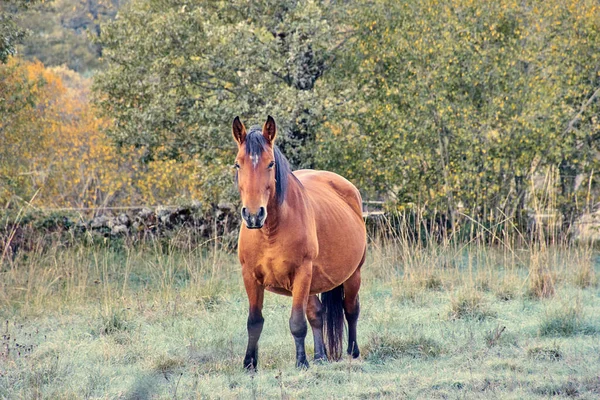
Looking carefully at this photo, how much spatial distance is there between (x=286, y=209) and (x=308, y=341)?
183 cm

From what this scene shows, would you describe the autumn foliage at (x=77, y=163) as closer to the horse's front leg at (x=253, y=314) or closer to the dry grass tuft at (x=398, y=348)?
the dry grass tuft at (x=398, y=348)

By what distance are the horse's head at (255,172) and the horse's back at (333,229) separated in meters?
0.80

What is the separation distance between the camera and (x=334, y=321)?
6.08m

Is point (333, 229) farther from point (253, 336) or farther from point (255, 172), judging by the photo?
point (255, 172)

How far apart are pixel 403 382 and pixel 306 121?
7795mm

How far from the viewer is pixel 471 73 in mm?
12195

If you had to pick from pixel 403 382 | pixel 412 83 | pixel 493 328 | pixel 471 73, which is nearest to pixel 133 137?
pixel 412 83

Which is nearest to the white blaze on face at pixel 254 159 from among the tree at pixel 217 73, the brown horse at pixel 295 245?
the brown horse at pixel 295 245

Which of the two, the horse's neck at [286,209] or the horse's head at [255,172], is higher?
the horse's head at [255,172]

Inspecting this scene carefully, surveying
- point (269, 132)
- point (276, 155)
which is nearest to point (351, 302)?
point (276, 155)

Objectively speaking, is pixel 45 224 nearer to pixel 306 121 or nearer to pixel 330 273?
pixel 306 121

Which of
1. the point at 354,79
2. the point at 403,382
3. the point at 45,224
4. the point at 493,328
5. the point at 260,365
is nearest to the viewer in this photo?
the point at 403,382

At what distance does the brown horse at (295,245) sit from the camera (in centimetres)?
493

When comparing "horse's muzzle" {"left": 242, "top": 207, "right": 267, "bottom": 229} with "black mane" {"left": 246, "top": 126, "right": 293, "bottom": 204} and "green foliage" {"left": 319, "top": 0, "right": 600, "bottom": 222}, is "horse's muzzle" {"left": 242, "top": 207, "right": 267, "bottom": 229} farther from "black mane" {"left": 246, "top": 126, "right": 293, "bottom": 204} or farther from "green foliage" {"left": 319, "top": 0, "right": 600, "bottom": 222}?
"green foliage" {"left": 319, "top": 0, "right": 600, "bottom": 222}
